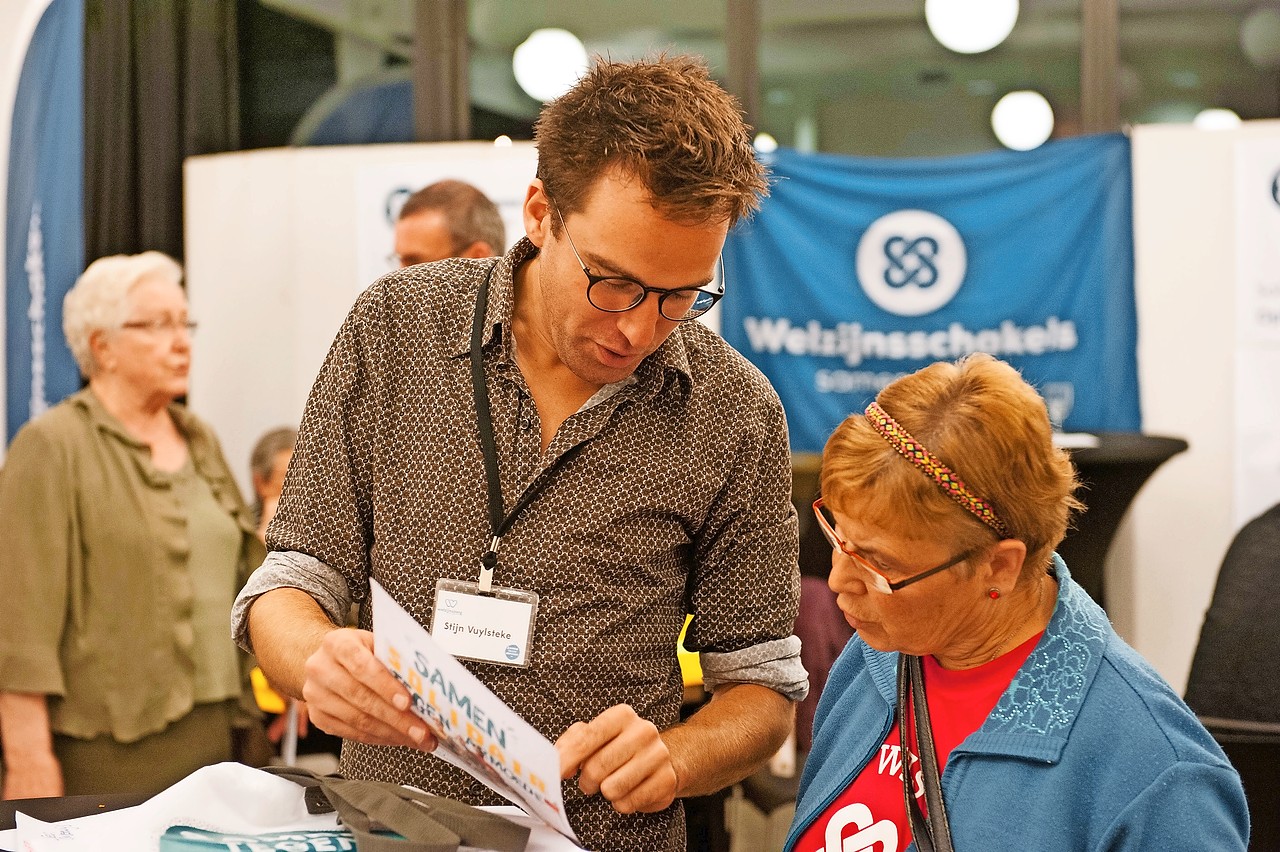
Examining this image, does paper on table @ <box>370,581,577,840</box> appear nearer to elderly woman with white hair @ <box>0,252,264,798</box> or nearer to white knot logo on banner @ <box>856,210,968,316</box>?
elderly woman with white hair @ <box>0,252,264,798</box>

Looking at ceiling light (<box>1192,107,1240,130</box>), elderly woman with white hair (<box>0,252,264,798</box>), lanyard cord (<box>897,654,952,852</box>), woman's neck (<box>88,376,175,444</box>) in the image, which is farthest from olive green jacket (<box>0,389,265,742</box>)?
ceiling light (<box>1192,107,1240,130</box>)

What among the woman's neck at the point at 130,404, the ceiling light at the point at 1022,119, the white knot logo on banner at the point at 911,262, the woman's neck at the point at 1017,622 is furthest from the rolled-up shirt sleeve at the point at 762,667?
the ceiling light at the point at 1022,119

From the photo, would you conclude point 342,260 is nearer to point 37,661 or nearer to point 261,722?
point 261,722

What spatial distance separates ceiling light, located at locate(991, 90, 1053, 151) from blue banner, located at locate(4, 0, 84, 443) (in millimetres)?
4123

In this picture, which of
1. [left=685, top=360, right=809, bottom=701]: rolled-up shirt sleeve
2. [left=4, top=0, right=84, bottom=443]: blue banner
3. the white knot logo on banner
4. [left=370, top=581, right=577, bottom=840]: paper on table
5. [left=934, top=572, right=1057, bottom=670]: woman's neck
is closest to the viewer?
[left=370, top=581, right=577, bottom=840]: paper on table

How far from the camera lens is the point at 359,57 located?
21.6 ft

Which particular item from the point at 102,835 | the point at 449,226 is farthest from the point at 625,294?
the point at 449,226

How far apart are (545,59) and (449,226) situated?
360 cm

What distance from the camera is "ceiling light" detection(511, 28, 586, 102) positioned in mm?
6574

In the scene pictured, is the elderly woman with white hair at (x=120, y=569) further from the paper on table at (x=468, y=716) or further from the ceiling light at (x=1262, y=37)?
the ceiling light at (x=1262, y=37)

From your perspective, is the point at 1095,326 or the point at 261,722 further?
the point at 1095,326

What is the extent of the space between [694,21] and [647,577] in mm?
5283

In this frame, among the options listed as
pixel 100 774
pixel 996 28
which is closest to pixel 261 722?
pixel 100 774

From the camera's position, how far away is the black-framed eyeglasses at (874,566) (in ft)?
5.07
